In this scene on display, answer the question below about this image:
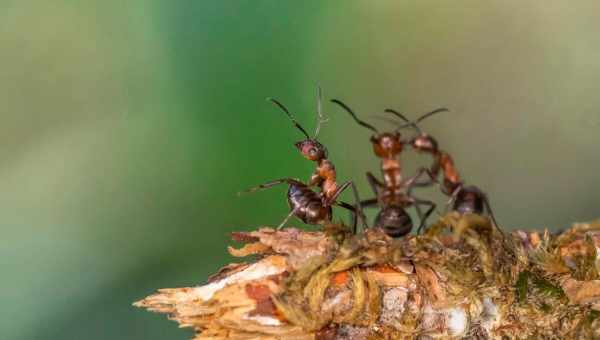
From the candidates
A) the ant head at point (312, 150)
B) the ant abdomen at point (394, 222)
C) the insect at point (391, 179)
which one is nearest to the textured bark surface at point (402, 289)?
the ant abdomen at point (394, 222)

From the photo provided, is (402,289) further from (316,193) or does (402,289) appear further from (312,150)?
(312,150)

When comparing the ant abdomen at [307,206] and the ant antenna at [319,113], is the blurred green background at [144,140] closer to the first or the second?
the ant antenna at [319,113]

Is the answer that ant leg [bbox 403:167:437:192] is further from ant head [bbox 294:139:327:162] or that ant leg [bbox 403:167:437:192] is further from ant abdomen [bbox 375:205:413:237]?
ant head [bbox 294:139:327:162]

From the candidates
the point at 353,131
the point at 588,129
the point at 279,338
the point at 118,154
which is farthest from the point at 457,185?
the point at 588,129

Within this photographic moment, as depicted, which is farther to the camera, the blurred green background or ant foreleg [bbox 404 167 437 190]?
the blurred green background

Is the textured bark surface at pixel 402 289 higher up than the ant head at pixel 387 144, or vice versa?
the ant head at pixel 387 144

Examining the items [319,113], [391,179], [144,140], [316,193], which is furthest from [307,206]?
[144,140]

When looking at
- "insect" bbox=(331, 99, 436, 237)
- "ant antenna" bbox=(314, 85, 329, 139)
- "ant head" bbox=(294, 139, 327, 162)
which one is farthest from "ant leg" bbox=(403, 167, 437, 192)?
"ant antenna" bbox=(314, 85, 329, 139)

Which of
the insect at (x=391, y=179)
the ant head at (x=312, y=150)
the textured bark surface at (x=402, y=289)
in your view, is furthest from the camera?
the ant head at (x=312, y=150)
